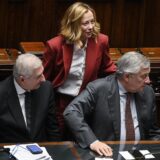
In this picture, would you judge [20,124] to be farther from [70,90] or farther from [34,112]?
[70,90]

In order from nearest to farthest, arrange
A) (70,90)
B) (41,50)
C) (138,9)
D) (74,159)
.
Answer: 1. (74,159)
2. (70,90)
3. (41,50)
4. (138,9)

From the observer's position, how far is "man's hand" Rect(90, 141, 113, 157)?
3.34 metres

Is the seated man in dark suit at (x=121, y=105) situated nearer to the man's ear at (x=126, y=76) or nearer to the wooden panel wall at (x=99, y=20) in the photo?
the man's ear at (x=126, y=76)

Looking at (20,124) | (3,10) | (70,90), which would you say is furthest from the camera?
(3,10)

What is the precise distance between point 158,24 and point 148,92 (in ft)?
6.81

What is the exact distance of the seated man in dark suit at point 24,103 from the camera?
372 centimetres

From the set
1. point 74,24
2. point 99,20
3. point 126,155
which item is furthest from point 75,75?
point 99,20

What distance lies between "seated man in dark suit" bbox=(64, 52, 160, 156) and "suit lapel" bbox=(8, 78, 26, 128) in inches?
12.2

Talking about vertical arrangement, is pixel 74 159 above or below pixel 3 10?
below

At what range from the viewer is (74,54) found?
4.28 metres

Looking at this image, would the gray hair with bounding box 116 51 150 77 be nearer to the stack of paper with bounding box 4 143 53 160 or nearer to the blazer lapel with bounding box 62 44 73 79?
the blazer lapel with bounding box 62 44 73 79

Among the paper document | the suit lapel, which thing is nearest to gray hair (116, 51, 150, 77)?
the paper document

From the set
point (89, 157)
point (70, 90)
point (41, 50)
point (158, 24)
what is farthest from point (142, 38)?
point (89, 157)

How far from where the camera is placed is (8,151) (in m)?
3.24
